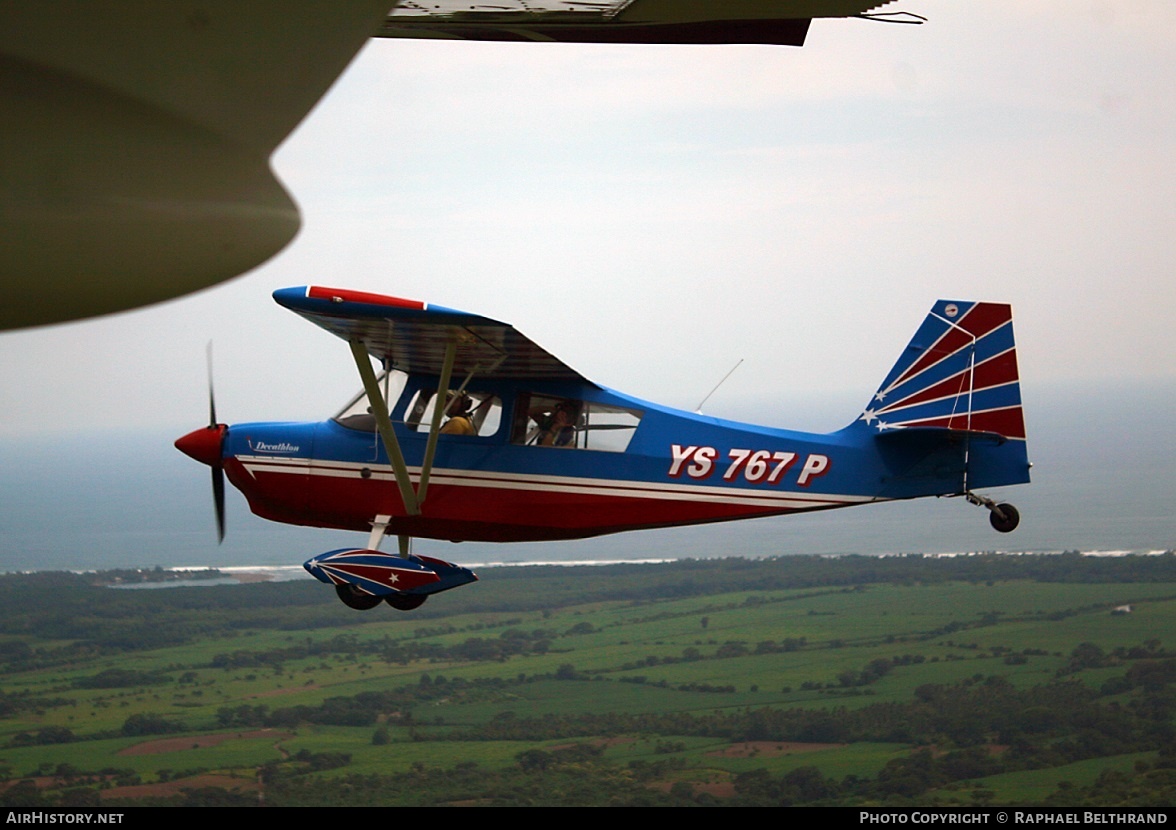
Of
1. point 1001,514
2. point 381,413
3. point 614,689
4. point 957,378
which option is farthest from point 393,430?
point 614,689

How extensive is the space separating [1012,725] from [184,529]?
7163cm

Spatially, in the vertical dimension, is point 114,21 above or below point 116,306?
above

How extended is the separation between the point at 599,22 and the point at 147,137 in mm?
4018

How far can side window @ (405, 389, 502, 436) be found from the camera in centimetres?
1127

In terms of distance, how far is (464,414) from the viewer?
11336 mm

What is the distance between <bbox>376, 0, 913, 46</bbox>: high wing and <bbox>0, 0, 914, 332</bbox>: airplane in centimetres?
286

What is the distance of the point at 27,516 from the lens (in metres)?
108

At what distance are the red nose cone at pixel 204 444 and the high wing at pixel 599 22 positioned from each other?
6414 millimetres

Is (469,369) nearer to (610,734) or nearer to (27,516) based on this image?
(610,734)

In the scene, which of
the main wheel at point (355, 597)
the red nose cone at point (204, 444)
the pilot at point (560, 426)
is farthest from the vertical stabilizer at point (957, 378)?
the red nose cone at point (204, 444)

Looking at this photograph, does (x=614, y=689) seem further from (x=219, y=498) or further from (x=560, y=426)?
(x=560, y=426)

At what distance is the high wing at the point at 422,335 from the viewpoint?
33.4 ft

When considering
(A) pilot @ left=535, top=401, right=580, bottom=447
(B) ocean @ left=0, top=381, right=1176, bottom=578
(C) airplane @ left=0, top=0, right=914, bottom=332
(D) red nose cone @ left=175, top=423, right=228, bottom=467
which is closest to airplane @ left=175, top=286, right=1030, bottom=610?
(A) pilot @ left=535, top=401, right=580, bottom=447

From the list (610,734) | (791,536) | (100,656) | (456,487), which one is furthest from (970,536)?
(456,487)
